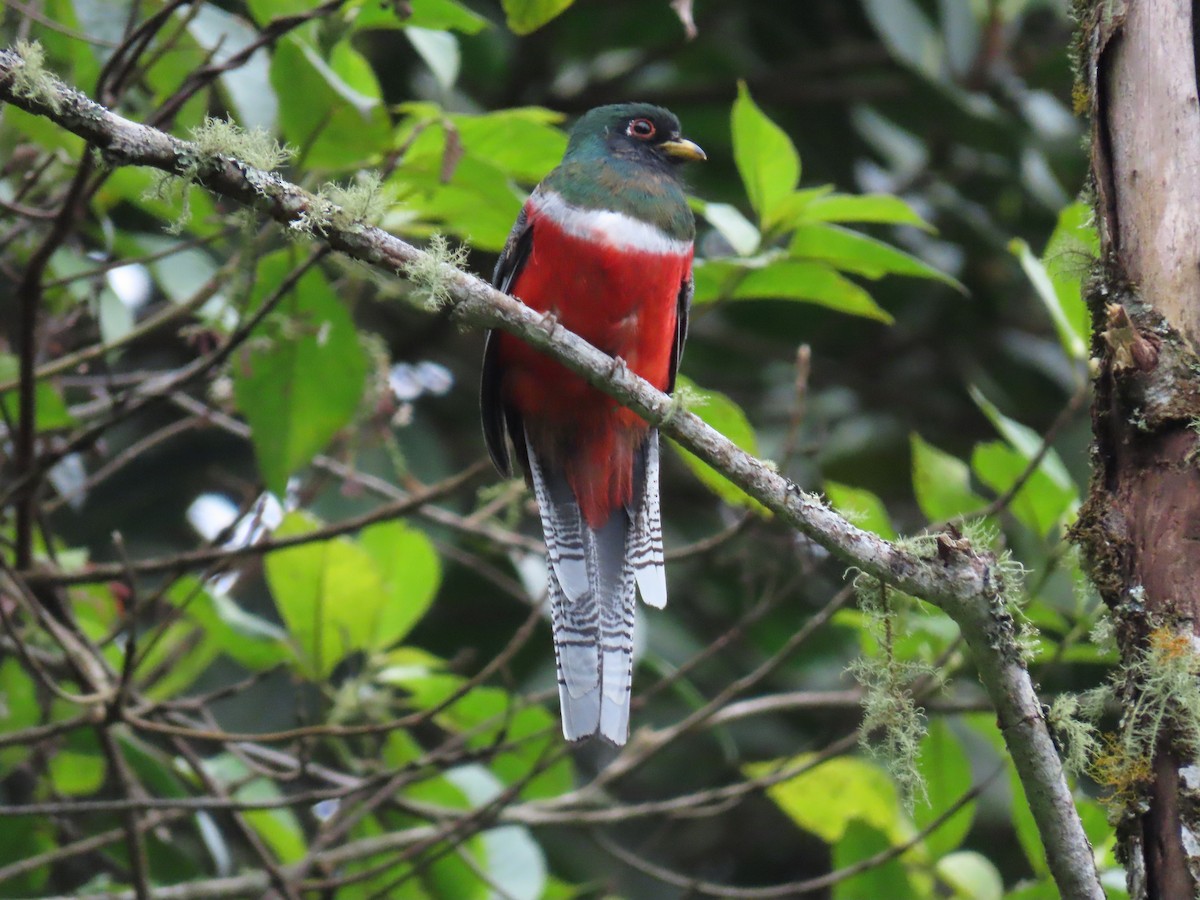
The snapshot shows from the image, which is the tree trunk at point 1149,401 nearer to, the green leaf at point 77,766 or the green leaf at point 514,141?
the green leaf at point 514,141

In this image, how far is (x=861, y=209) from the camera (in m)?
3.59

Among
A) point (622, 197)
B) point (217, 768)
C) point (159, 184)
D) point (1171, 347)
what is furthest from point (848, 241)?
point (217, 768)

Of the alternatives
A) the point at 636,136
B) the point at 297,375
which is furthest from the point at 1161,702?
the point at 636,136

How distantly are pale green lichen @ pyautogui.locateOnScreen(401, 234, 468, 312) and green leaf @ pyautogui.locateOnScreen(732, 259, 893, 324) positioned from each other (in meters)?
1.31

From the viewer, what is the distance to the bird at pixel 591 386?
3787 millimetres

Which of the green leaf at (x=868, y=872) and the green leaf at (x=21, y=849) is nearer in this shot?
the green leaf at (x=868, y=872)

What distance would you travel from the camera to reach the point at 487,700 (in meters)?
4.10

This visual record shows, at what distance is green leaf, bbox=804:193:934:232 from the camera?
354 centimetres

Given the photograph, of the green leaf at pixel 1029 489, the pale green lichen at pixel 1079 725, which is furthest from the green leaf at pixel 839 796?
the pale green lichen at pixel 1079 725

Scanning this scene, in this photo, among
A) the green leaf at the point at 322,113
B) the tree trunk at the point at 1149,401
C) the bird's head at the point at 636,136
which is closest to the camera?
the tree trunk at the point at 1149,401

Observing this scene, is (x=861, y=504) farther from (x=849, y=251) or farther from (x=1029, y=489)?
(x=849, y=251)

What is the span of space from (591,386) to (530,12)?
108 centimetres

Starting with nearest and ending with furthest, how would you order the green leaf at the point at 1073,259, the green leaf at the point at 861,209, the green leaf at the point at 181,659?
the green leaf at the point at 1073,259, the green leaf at the point at 861,209, the green leaf at the point at 181,659

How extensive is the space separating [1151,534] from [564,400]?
2.04 metres
